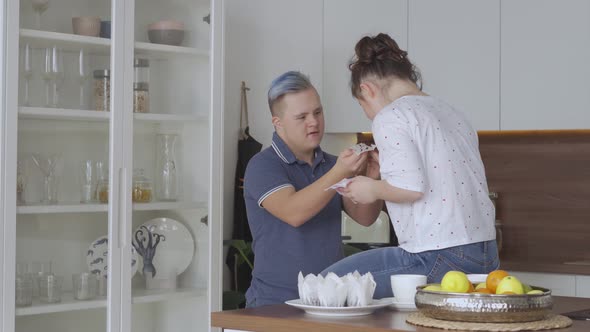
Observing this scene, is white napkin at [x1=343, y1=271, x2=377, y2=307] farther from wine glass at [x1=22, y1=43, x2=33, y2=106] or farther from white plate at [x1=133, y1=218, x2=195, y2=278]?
white plate at [x1=133, y1=218, x2=195, y2=278]

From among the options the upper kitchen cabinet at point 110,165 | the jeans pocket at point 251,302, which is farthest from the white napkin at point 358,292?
the upper kitchen cabinet at point 110,165

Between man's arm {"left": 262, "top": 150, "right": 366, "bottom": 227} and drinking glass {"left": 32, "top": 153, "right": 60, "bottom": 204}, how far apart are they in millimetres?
869

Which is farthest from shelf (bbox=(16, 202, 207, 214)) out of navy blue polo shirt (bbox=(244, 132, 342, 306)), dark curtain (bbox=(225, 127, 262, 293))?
navy blue polo shirt (bbox=(244, 132, 342, 306))

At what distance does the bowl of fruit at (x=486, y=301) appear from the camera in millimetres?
1931

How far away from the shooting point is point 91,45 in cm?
346

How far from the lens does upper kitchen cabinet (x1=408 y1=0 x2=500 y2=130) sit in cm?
422

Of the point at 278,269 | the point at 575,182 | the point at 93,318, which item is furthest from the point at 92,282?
the point at 575,182

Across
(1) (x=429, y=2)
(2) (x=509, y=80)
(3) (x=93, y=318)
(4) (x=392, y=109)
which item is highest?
(1) (x=429, y=2)

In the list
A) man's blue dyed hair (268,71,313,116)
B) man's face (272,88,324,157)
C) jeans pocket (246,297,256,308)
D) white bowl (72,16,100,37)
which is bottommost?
jeans pocket (246,297,256,308)

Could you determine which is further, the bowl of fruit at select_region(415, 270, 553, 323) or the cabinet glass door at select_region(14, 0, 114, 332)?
the cabinet glass door at select_region(14, 0, 114, 332)

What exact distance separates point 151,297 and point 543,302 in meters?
1.99

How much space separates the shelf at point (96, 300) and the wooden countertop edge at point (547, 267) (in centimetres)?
144

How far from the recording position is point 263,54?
436cm

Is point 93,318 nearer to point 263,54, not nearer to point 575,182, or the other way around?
point 263,54
